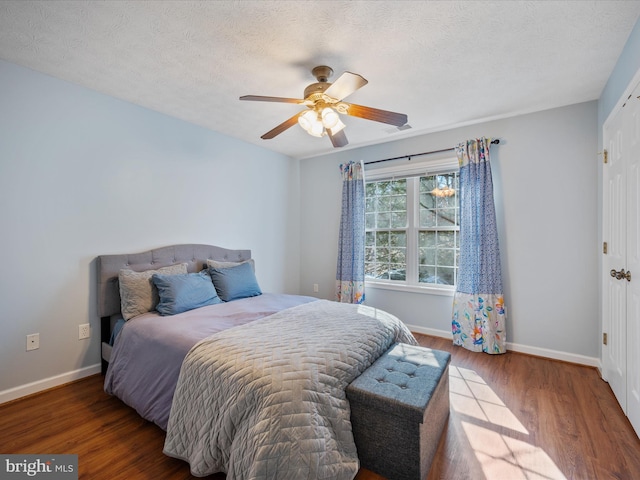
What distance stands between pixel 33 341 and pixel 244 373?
200 centimetres

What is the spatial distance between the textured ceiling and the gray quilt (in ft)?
6.10

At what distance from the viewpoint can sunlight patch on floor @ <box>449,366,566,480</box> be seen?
61.3 inches

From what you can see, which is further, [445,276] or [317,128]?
[445,276]

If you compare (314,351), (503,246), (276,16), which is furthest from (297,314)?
(503,246)

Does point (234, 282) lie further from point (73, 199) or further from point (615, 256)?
point (615, 256)

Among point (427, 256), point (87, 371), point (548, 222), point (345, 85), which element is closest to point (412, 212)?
point (427, 256)

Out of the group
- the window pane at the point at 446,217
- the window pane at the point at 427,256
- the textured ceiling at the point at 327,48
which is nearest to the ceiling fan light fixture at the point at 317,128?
the textured ceiling at the point at 327,48

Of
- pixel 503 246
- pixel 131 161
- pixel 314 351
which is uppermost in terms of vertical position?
pixel 131 161

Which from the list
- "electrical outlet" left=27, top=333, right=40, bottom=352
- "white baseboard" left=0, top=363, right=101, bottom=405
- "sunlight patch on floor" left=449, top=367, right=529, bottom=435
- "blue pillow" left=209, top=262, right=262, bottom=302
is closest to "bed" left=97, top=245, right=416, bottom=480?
"white baseboard" left=0, top=363, right=101, bottom=405

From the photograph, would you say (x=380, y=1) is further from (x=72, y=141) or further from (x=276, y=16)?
(x=72, y=141)

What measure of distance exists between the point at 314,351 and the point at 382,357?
1.77 feet

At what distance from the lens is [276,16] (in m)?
1.70

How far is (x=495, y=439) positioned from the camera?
1.80 m

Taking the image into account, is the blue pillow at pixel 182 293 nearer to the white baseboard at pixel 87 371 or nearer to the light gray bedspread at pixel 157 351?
the light gray bedspread at pixel 157 351
